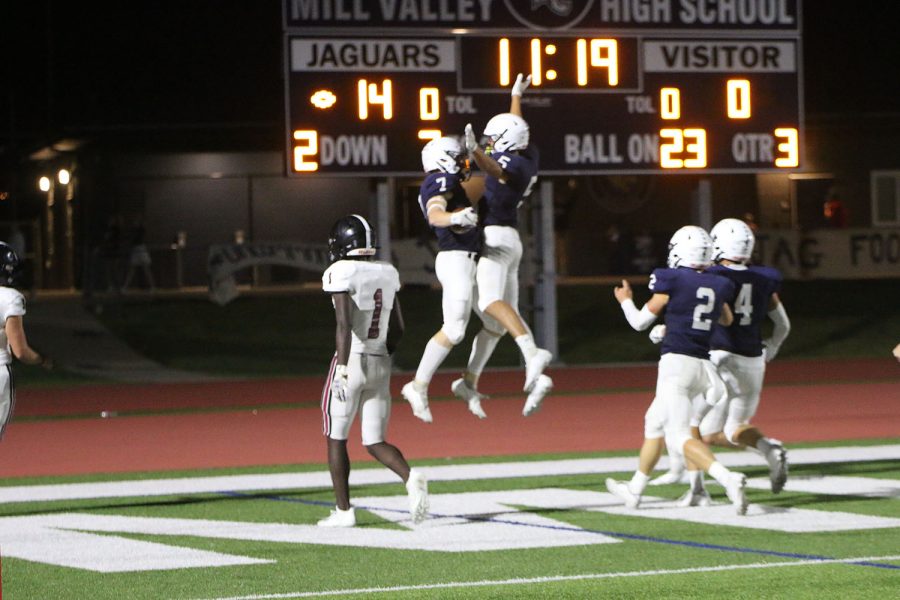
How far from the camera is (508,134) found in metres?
10.4

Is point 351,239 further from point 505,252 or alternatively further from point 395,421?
point 395,421

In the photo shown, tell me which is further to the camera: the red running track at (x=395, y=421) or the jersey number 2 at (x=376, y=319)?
the red running track at (x=395, y=421)

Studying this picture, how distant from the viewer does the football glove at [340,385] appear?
396 inches

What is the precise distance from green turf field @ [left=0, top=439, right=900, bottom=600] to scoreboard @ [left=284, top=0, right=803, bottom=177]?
6525 mm

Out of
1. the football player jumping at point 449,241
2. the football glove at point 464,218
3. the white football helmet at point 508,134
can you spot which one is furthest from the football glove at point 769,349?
the football glove at point 464,218

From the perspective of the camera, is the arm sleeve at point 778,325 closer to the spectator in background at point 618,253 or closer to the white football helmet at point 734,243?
the white football helmet at point 734,243

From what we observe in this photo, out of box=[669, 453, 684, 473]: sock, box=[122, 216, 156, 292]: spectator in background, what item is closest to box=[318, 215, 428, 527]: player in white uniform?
box=[669, 453, 684, 473]: sock

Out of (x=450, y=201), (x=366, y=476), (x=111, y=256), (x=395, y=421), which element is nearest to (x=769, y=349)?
(x=450, y=201)

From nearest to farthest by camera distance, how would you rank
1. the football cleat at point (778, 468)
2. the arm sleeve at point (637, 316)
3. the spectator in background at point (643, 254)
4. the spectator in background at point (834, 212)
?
1. the arm sleeve at point (637, 316)
2. the football cleat at point (778, 468)
3. the spectator in background at point (834, 212)
4. the spectator in background at point (643, 254)

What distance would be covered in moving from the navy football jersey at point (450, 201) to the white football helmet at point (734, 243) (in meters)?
1.81

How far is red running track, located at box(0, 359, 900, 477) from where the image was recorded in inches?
605

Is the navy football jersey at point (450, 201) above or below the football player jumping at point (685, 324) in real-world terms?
above

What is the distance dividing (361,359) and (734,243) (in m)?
2.81

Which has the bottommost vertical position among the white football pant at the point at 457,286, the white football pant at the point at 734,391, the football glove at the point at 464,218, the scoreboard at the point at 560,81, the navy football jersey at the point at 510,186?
the white football pant at the point at 734,391
